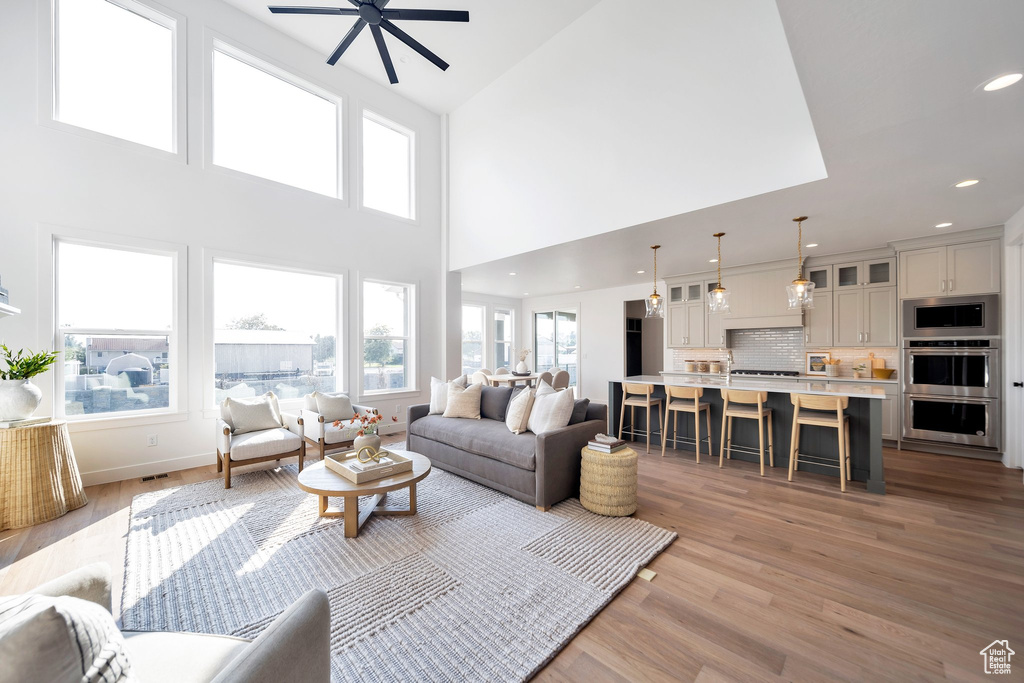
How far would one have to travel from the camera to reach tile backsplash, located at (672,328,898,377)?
569cm

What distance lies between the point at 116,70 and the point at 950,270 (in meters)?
9.31

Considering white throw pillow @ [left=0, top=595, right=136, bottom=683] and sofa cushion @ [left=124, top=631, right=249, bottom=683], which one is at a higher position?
white throw pillow @ [left=0, top=595, right=136, bottom=683]

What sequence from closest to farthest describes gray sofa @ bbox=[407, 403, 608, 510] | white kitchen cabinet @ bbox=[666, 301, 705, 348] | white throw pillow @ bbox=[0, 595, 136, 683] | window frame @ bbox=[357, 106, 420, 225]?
white throw pillow @ bbox=[0, 595, 136, 683] < gray sofa @ bbox=[407, 403, 608, 510] < window frame @ bbox=[357, 106, 420, 225] < white kitchen cabinet @ bbox=[666, 301, 705, 348]

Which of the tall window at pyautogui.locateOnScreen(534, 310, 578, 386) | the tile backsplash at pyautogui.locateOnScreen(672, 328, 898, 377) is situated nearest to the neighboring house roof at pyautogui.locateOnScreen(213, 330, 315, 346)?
the tall window at pyautogui.locateOnScreen(534, 310, 578, 386)

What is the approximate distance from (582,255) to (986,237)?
4456mm

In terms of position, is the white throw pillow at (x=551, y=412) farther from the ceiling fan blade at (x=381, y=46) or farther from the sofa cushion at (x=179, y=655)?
the ceiling fan blade at (x=381, y=46)

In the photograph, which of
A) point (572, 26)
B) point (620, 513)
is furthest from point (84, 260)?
point (572, 26)

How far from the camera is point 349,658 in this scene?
5.39 ft

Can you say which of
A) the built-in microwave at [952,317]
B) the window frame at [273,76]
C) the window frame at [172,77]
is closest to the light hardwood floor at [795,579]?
the built-in microwave at [952,317]

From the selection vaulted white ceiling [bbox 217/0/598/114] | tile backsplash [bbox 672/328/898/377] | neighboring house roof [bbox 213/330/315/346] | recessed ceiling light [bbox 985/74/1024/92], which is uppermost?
vaulted white ceiling [bbox 217/0/598/114]

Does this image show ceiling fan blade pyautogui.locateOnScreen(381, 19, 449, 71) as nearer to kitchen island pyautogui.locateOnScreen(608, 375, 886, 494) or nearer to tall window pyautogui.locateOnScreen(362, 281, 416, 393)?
tall window pyautogui.locateOnScreen(362, 281, 416, 393)

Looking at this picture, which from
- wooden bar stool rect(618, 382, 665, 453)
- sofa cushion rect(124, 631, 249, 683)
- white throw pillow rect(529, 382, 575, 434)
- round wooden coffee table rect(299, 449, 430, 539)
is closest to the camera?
sofa cushion rect(124, 631, 249, 683)

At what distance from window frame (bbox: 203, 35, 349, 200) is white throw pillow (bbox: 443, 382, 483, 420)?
3.14 metres

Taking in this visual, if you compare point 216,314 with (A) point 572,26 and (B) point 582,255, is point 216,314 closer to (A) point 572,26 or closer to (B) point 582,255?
(B) point 582,255
